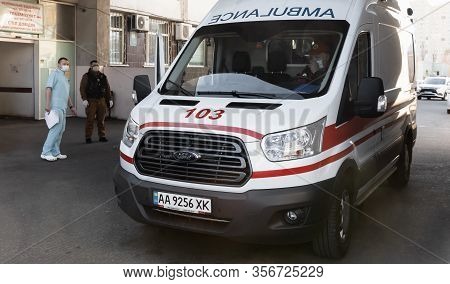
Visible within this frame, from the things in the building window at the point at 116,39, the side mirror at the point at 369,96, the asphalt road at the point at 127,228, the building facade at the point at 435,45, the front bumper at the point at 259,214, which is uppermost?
the building facade at the point at 435,45

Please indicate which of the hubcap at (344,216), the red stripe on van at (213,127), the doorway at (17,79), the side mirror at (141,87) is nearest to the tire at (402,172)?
the hubcap at (344,216)

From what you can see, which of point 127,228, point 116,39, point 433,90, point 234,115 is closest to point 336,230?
point 234,115

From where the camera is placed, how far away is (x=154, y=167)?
4.29m

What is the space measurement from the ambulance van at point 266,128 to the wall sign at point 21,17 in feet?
32.7

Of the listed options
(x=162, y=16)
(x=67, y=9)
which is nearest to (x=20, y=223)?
(x=67, y=9)

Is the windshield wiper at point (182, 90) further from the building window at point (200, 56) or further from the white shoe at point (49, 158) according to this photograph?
the white shoe at point (49, 158)

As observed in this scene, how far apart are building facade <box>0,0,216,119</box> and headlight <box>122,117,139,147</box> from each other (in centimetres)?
964

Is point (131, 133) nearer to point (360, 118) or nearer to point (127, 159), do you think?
point (127, 159)

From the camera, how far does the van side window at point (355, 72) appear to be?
14.8 feet

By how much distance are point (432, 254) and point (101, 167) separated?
5.45 meters

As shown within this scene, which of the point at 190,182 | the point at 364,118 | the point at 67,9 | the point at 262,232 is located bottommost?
the point at 262,232

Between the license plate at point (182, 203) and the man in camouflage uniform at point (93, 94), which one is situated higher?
the man in camouflage uniform at point (93, 94)

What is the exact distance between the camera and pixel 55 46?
15.3m
